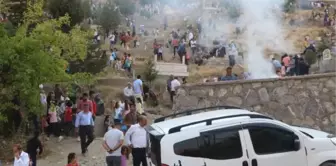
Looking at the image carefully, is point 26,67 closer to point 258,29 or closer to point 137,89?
point 137,89

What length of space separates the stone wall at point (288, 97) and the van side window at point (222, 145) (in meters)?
5.31

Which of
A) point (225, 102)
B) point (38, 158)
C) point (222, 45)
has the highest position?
point (222, 45)

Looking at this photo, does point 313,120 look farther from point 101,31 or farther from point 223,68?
point 101,31

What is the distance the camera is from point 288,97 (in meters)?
15.1

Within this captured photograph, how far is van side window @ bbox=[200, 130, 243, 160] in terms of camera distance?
9828mm

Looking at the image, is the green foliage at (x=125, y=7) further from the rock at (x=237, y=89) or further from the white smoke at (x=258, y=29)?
the rock at (x=237, y=89)

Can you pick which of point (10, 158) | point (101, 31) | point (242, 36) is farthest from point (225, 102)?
point (101, 31)

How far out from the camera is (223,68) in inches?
1211

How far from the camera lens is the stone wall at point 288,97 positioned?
588 inches

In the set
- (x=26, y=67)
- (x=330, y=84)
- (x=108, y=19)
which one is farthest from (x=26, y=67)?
(x=108, y=19)

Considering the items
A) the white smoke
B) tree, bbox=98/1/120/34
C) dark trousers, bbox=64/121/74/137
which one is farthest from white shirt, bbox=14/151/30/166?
tree, bbox=98/1/120/34

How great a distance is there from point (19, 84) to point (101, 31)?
2340 cm

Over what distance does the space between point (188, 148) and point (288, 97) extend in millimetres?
5948

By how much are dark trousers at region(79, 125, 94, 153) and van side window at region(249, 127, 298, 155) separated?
17.5 feet
